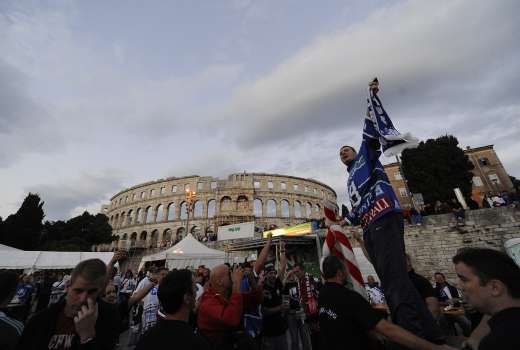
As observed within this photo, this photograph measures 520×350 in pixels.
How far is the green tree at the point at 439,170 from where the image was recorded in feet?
83.4

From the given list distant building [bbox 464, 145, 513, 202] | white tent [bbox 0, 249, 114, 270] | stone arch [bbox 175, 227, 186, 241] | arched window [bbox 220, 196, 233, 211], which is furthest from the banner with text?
distant building [bbox 464, 145, 513, 202]

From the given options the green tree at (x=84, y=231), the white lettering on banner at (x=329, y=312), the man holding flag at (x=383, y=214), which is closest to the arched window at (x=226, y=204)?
the green tree at (x=84, y=231)

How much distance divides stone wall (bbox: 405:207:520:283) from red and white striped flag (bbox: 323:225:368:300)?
564 inches

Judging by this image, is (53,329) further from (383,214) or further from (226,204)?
(226,204)

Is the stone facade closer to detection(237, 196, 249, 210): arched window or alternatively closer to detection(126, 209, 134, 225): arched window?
detection(237, 196, 249, 210): arched window

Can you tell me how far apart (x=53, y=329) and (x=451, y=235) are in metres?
Result: 17.4

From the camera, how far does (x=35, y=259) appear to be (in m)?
14.5

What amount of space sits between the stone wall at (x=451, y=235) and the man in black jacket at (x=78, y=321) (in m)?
16.4

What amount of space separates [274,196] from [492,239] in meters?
29.4

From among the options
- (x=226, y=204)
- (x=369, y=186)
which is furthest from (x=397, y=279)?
(x=226, y=204)

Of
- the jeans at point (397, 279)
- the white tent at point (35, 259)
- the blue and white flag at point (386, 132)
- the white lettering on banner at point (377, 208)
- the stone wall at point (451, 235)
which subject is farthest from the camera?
the white tent at point (35, 259)

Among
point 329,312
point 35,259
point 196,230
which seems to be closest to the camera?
point 329,312

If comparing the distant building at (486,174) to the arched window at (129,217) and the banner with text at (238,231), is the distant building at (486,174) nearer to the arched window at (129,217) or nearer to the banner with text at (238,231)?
the banner with text at (238,231)

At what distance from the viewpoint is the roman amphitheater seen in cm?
3812
